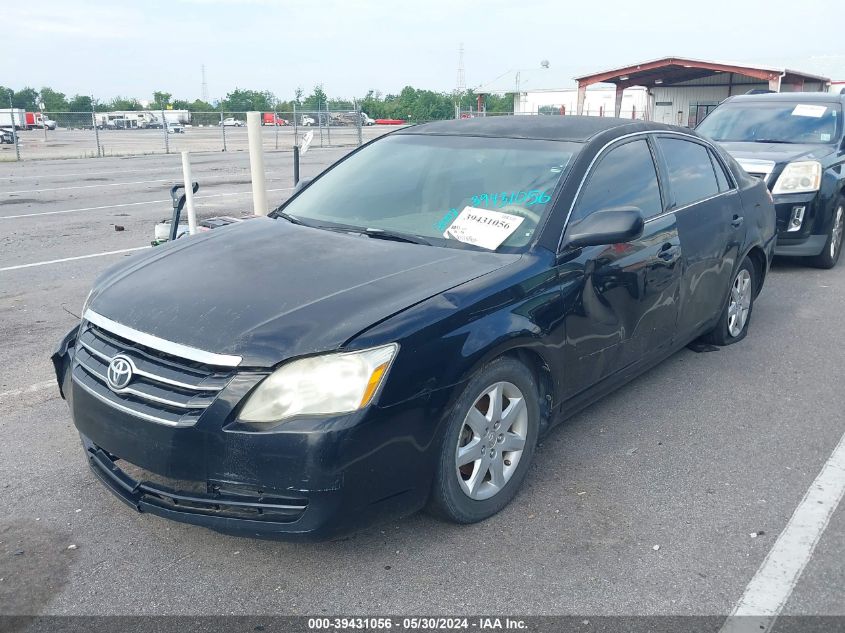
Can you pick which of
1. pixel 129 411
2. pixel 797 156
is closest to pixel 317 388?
pixel 129 411

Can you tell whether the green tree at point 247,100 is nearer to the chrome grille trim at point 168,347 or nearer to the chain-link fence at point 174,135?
the chain-link fence at point 174,135

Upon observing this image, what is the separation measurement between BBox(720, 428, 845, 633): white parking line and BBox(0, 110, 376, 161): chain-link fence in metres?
25.1

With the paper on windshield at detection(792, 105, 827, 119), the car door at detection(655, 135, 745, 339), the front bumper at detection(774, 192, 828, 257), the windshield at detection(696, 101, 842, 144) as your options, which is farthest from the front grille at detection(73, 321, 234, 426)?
the paper on windshield at detection(792, 105, 827, 119)

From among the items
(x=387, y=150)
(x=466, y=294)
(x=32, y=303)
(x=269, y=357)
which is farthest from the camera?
(x=32, y=303)

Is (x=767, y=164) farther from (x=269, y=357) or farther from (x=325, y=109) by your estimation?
(x=325, y=109)

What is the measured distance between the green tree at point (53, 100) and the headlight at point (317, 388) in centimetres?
7361

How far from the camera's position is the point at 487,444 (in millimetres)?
3256

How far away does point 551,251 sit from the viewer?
359cm

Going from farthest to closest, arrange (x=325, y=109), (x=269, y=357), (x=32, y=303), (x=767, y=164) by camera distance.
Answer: (x=325, y=109) → (x=767, y=164) → (x=32, y=303) → (x=269, y=357)

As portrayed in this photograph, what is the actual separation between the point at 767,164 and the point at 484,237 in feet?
17.7

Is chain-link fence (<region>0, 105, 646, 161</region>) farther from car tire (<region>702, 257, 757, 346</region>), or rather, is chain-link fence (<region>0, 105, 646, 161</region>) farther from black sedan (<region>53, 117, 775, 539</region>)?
black sedan (<region>53, 117, 775, 539</region>)

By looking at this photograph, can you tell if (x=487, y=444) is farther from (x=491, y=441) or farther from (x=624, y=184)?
(x=624, y=184)

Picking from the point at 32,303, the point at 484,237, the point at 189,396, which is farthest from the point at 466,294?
the point at 32,303

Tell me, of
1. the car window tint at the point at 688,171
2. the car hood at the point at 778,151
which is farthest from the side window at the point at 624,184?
the car hood at the point at 778,151
